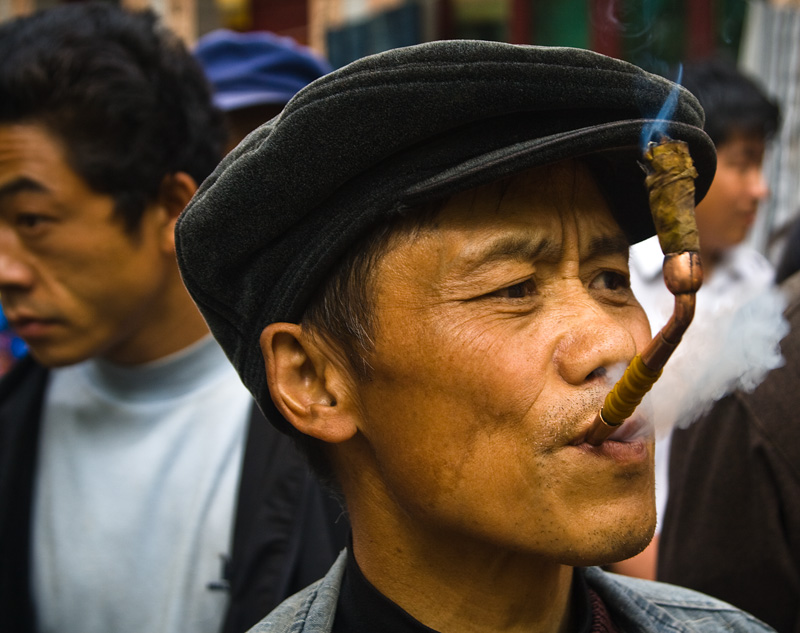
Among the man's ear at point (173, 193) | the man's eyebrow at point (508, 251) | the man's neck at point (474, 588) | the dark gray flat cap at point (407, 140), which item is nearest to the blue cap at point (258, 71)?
the man's ear at point (173, 193)

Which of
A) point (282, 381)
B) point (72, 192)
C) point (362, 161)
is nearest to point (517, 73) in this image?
point (362, 161)

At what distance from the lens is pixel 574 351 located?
4.80 feet

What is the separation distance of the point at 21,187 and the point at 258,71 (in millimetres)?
1650

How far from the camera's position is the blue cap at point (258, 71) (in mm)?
3967

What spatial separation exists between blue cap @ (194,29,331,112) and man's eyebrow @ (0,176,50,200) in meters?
1.37

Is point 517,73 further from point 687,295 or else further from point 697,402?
point 697,402

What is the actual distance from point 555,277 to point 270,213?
0.58 meters

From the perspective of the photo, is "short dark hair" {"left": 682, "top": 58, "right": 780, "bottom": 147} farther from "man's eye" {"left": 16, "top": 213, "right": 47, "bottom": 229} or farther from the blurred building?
"man's eye" {"left": 16, "top": 213, "right": 47, "bottom": 229}

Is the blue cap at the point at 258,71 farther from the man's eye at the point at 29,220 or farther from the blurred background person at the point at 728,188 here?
the blurred background person at the point at 728,188

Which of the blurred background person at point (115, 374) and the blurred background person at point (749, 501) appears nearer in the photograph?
the blurred background person at point (749, 501)

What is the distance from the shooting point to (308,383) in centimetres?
177

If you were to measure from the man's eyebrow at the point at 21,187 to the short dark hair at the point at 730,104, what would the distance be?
2.94 meters

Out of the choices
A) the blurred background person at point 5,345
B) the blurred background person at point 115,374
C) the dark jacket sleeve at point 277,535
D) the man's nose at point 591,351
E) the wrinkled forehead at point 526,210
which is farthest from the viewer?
the blurred background person at point 5,345

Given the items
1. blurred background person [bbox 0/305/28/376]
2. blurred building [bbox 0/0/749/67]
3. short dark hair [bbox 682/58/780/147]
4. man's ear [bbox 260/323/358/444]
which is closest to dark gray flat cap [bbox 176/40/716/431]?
man's ear [bbox 260/323/358/444]
